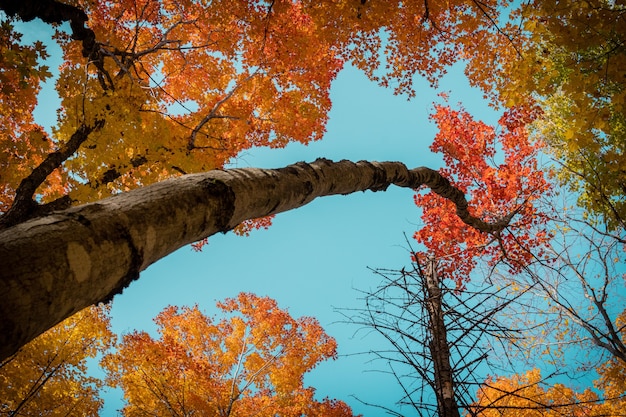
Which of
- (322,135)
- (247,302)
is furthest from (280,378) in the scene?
(322,135)

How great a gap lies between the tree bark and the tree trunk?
1.29 m

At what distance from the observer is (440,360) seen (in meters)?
2.12

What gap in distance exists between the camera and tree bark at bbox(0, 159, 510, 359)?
3.05ft

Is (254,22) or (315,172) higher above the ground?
(254,22)

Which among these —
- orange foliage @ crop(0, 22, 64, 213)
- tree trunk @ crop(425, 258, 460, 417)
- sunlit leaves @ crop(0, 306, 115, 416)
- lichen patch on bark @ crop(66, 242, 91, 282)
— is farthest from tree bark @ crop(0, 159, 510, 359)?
sunlit leaves @ crop(0, 306, 115, 416)

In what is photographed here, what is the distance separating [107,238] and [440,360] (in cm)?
200

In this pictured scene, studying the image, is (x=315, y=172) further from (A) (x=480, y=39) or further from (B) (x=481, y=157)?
(B) (x=481, y=157)

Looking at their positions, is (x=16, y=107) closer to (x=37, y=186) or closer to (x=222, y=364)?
(x=37, y=186)

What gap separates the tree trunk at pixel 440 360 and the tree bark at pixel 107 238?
1.29 m

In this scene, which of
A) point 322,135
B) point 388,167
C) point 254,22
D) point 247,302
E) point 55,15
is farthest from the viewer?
point 247,302

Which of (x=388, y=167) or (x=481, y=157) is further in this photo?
(x=481, y=157)

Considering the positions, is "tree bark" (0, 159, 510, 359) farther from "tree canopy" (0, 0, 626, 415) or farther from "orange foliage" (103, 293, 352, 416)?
"orange foliage" (103, 293, 352, 416)

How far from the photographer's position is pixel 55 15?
10.6 ft

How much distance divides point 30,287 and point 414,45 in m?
8.26
